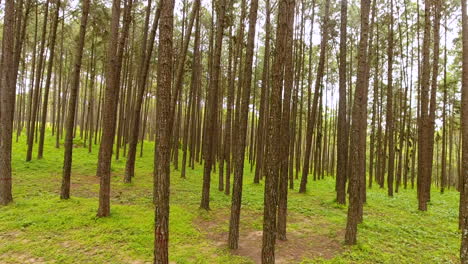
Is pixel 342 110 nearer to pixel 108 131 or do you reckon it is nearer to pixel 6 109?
pixel 108 131

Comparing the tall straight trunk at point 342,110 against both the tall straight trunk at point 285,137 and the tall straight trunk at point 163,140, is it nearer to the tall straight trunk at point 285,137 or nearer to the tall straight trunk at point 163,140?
the tall straight trunk at point 285,137

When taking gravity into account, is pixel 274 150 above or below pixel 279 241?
above

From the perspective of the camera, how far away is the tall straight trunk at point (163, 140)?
14.9ft

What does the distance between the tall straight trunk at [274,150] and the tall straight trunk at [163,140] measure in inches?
73.1

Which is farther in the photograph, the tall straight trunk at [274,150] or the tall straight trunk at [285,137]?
the tall straight trunk at [285,137]

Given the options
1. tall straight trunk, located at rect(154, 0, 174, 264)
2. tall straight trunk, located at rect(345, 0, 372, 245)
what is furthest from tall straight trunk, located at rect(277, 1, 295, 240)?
tall straight trunk, located at rect(154, 0, 174, 264)

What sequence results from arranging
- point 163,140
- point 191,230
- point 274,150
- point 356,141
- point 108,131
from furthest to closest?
point 108,131, point 191,230, point 356,141, point 274,150, point 163,140

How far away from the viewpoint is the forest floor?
630 centimetres

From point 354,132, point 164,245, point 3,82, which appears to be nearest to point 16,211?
point 3,82

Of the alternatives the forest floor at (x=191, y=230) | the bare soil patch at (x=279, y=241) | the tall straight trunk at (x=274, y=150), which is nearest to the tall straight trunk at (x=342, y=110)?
the forest floor at (x=191, y=230)

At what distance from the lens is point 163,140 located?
4.60 m

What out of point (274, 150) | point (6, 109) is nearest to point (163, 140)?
point (274, 150)

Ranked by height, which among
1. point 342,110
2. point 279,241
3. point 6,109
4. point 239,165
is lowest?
point 279,241

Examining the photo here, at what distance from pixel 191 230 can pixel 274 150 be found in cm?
470
